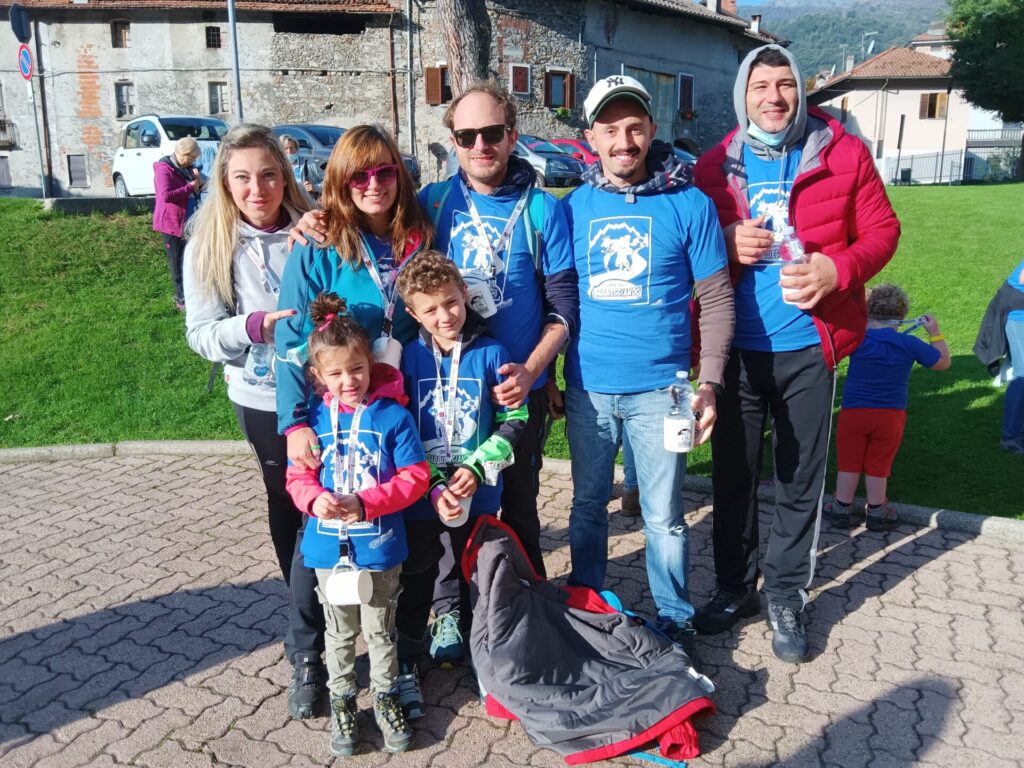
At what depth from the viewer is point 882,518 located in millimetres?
4973

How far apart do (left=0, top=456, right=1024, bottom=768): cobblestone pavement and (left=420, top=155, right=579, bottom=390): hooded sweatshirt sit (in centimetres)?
152

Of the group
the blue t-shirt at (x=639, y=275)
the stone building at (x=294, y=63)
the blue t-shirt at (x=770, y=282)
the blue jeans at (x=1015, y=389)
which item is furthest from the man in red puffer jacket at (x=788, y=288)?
the stone building at (x=294, y=63)

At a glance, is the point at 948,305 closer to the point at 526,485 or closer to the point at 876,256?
the point at 876,256

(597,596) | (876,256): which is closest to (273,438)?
(597,596)

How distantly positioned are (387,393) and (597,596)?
1.31 metres

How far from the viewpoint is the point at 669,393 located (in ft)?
11.2

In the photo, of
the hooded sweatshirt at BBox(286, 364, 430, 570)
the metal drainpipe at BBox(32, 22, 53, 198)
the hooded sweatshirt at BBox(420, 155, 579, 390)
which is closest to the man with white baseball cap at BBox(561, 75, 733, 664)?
the hooded sweatshirt at BBox(420, 155, 579, 390)

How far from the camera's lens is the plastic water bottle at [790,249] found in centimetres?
335

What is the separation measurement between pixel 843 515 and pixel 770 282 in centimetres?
218

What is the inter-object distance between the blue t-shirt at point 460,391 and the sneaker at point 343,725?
3.09 ft

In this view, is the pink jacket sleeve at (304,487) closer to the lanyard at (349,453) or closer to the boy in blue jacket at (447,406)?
the lanyard at (349,453)

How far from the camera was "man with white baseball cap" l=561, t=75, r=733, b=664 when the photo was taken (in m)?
3.32

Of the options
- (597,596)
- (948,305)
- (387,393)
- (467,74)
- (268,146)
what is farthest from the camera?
(467,74)

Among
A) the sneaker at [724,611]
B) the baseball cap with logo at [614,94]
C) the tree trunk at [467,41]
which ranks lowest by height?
the sneaker at [724,611]
